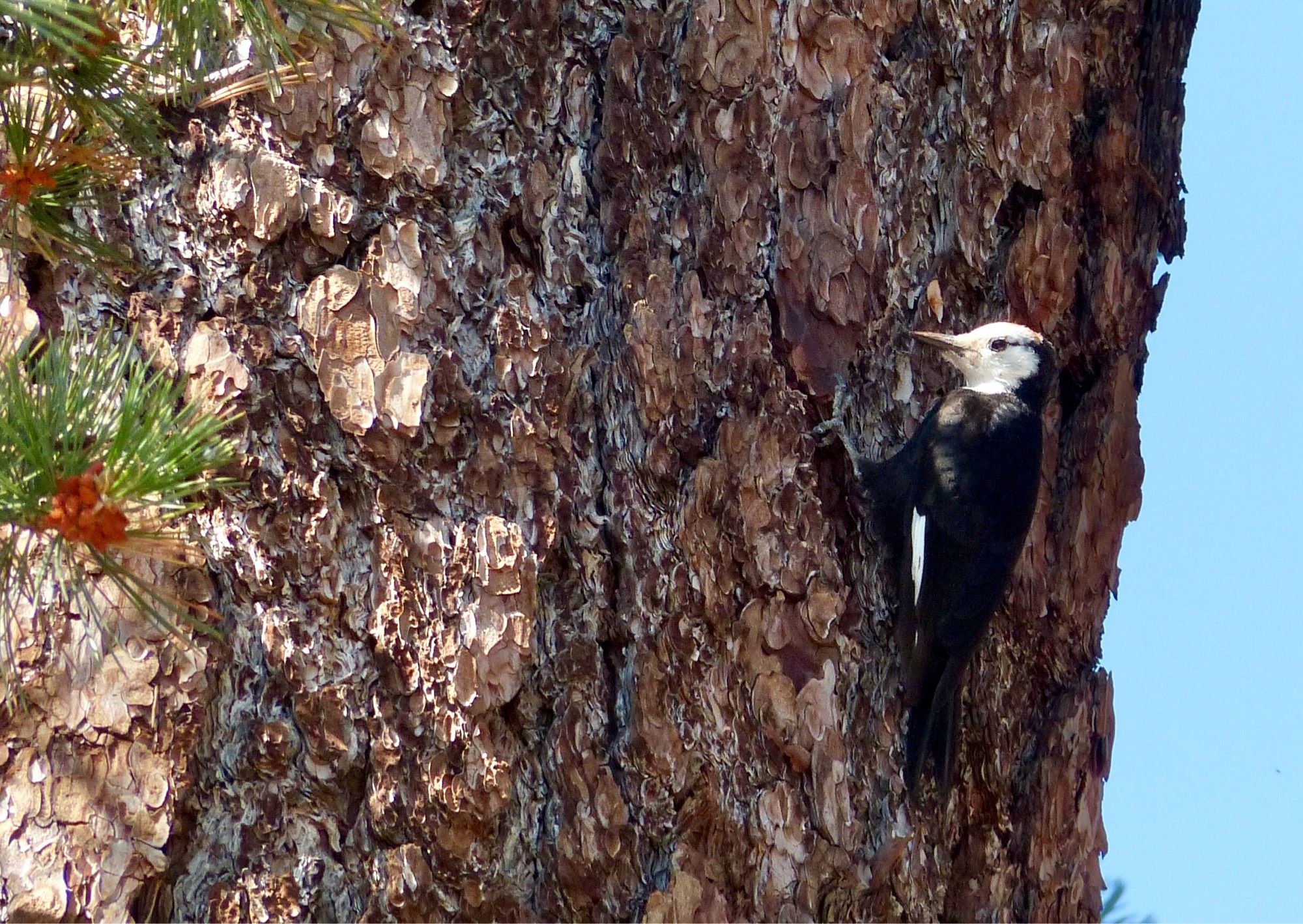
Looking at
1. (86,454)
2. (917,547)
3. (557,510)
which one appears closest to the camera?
(86,454)

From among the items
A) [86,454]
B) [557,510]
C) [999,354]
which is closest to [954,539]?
[999,354]

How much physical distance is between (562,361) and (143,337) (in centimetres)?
59

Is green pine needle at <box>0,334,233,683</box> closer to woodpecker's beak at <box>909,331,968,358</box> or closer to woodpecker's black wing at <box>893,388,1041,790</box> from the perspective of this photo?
woodpecker's black wing at <box>893,388,1041,790</box>

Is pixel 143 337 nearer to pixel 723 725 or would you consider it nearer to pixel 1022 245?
pixel 723 725

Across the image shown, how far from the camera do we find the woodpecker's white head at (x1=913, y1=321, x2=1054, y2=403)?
251 cm

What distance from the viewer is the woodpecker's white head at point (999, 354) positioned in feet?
8.23

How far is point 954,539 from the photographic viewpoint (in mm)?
2797

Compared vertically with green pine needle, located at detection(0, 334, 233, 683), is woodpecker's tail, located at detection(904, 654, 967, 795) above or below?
above

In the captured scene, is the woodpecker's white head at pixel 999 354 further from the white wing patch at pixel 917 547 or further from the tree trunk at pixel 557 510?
the white wing patch at pixel 917 547

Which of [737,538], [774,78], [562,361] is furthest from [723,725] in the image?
[774,78]

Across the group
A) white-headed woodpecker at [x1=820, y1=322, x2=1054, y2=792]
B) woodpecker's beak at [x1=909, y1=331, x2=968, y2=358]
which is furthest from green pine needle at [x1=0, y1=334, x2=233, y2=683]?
woodpecker's beak at [x1=909, y1=331, x2=968, y2=358]

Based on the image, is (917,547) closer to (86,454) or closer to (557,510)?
(557,510)

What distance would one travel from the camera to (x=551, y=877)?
186 cm

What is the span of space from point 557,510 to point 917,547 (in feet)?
3.10
